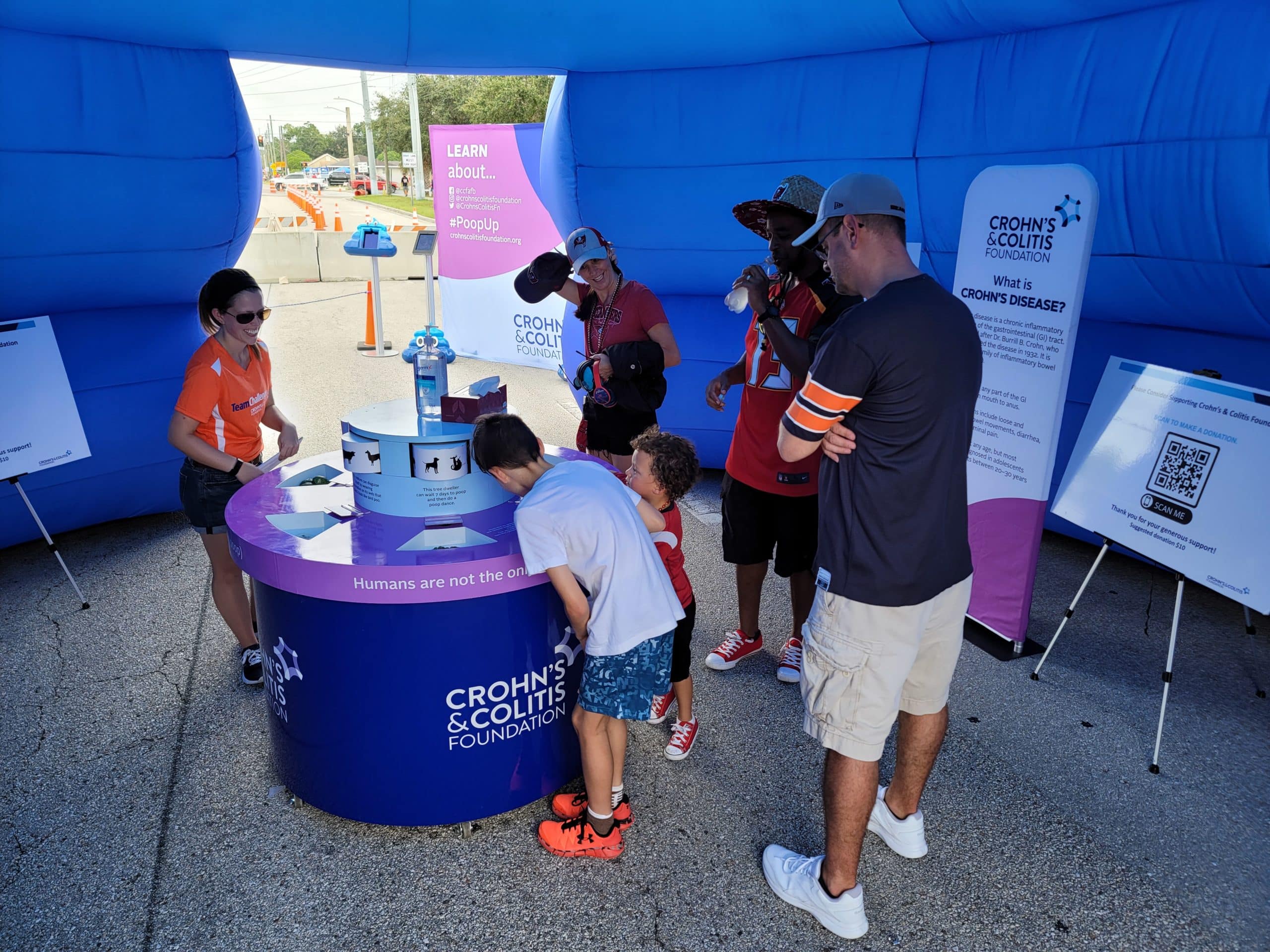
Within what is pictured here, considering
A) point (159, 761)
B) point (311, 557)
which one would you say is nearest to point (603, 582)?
point (311, 557)

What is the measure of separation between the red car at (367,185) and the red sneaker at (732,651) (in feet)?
133

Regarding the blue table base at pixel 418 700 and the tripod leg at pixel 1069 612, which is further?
the tripod leg at pixel 1069 612

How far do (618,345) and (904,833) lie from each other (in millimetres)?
Answer: 2067

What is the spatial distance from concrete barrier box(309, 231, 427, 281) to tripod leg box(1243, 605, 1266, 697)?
49.9 feet

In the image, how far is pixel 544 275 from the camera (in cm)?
380

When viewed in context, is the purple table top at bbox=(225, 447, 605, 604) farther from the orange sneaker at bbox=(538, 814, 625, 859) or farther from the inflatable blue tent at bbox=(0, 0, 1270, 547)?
the inflatable blue tent at bbox=(0, 0, 1270, 547)

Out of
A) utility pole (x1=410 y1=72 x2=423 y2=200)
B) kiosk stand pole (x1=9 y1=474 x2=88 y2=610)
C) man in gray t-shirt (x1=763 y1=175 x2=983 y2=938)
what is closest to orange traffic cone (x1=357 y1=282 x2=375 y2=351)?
kiosk stand pole (x1=9 y1=474 x2=88 y2=610)

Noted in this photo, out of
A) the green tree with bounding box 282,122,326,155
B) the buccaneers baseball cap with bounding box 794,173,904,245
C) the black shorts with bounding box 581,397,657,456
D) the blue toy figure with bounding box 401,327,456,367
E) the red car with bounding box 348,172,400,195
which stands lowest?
the black shorts with bounding box 581,397,657,456

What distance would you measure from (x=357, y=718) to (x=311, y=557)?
0.51 m

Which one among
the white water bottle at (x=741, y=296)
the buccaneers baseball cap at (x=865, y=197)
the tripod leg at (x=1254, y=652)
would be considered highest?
the buccaneers baseball cap at (x=865, y=197)

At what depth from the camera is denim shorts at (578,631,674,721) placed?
2.43m

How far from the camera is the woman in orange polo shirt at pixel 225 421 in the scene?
3.13m

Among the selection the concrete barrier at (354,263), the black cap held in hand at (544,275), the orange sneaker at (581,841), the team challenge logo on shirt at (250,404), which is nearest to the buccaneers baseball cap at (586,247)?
the black cap held in hand at (544,275)

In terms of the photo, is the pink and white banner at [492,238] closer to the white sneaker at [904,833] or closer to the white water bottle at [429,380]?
the white water bottle at [429,380]
